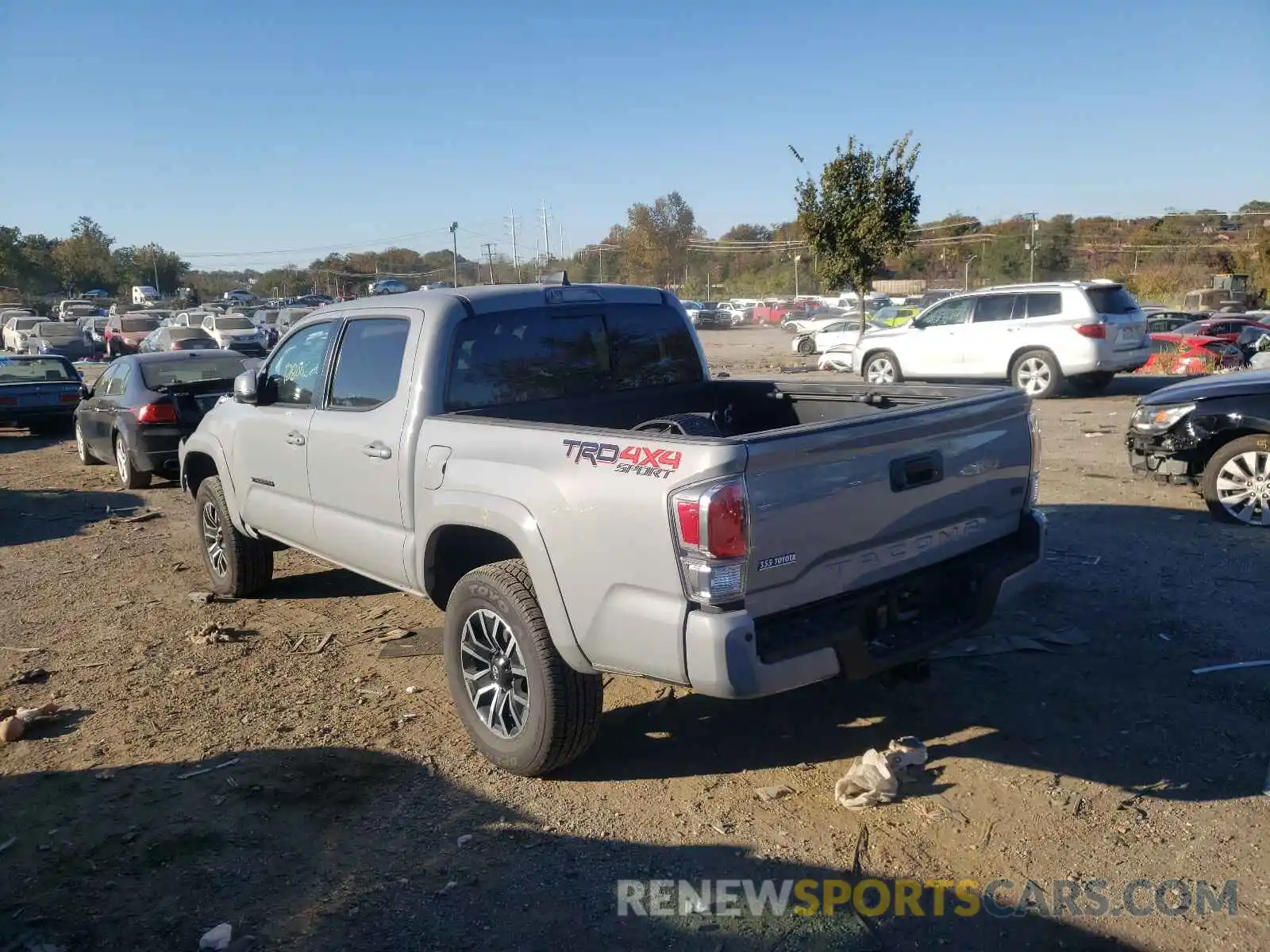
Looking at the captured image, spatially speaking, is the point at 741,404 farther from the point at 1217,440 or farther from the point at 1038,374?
the point at 1038,374

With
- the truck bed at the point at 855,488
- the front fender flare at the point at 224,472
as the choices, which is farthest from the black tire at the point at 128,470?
the truck bed at the point at 855,488

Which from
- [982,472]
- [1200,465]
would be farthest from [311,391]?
[1200,465]

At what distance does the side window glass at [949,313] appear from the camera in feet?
55.7

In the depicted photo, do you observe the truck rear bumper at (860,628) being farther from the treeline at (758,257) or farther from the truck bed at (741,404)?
the treeline at (758,257)

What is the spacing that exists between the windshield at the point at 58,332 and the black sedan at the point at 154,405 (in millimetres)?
24890

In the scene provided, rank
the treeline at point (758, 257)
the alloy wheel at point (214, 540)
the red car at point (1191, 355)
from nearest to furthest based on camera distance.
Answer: the alloy wheel at point (214, 540) → the red car at point (1191, 355) → the treeline at point (758, 257)

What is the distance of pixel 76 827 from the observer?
151 inches

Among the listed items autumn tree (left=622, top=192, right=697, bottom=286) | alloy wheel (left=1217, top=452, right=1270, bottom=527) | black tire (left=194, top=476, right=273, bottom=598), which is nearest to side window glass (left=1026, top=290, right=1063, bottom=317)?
alloy wheel (left=1217, top=452, right=1270, bottom=527)

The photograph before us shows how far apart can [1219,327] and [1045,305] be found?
10916 millimetres

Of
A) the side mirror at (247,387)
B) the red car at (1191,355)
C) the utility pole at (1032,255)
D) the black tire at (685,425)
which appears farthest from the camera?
the utility pole at (1032,255)

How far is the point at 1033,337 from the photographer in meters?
15.9

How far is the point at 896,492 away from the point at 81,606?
5767 mm

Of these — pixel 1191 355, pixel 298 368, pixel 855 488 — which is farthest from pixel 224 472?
pixel 1191 355

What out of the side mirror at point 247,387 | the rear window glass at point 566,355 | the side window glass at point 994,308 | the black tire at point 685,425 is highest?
the side window glass at point 994,308
